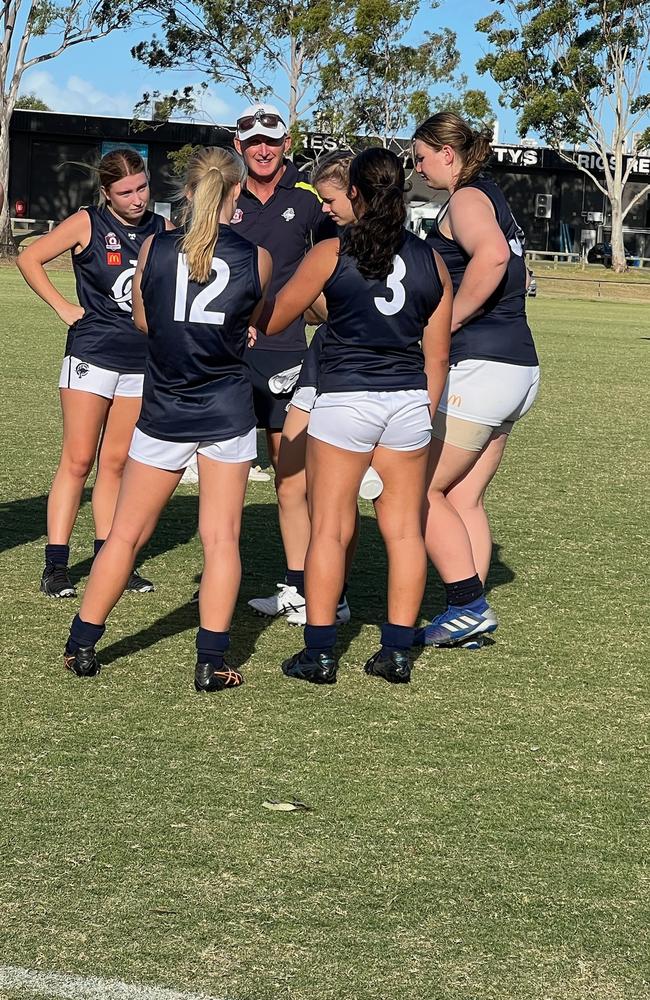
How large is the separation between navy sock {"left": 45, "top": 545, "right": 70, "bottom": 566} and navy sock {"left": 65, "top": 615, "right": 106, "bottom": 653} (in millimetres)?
1359

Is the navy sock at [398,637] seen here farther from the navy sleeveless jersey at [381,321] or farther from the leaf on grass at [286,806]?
the leaf on grass at [286,806]

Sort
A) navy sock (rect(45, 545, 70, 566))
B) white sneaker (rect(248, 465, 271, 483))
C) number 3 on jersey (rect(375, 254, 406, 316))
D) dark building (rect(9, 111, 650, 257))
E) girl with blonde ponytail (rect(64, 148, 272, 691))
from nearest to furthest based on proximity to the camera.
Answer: girl with blonde ponytail (rect(64, 148, 272, 691)) → number 3 on jersey (rect(375, 254, 406, 316)) → navy sock (rect(45, 545, 70, 566)) → white sneaker (rect(248, 465, 271, 483)) → dark building (rect(9, 111, 650, 257))

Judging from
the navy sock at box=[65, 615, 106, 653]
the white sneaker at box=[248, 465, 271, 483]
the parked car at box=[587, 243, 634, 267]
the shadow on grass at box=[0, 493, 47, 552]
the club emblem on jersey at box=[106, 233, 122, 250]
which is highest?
the club emblem on jersey at box=[106, 233, 122, 250]

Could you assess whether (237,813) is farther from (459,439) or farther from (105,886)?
(459,439)

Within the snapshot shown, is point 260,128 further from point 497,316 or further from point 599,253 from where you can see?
point 599,253

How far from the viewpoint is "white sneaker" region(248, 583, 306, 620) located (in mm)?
6430

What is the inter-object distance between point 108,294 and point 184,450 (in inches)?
63.9

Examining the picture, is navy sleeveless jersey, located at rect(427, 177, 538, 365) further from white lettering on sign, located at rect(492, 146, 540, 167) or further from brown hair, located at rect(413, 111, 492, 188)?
white lettering on sign, located at rect(492, 146, 540, 167)

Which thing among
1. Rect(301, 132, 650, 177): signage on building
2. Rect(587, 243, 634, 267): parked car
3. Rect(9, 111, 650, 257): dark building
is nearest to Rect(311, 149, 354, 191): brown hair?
Rect(9, 111, 650, 257): dark building

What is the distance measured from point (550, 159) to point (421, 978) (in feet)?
250

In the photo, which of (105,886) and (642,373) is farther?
(642,373)

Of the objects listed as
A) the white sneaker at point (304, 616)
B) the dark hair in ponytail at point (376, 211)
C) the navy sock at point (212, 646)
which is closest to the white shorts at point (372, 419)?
the dark hair in ponytail at point (376, 211)

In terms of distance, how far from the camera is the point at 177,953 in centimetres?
329

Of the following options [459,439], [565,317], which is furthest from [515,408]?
[565,317]
